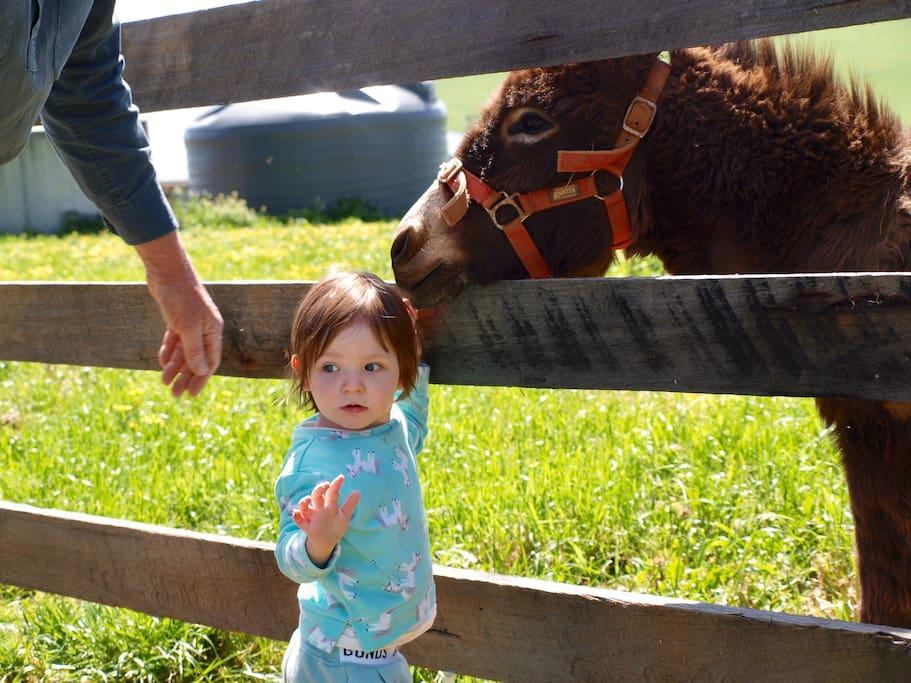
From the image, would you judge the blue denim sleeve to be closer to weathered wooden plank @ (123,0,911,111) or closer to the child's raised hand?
weathered wooden plank @ (123,0,911,111)

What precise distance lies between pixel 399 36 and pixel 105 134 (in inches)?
27.3

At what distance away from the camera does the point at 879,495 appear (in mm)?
2318

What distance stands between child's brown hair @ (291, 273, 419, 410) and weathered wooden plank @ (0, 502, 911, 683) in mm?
646

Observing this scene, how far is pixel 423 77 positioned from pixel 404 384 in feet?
2.30

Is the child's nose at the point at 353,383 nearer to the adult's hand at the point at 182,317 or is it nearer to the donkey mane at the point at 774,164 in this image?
the adult's hand at the point at 182,317

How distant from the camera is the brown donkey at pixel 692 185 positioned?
7.51 feet

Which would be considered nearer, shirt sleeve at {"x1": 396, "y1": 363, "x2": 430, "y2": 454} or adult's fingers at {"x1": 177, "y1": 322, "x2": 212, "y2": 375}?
shirt sleeve at {"x1": 396, "y1": 363, "x2": 430, "y2": 454}

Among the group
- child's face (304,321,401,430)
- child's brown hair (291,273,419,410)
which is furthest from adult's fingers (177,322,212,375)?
child's face (304,321,401,430)


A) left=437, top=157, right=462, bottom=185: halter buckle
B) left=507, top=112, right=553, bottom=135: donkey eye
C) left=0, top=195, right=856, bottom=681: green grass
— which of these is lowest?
left=0, top=195, right=856, bottom=681: green grass

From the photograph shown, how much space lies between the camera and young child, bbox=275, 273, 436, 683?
191 cm

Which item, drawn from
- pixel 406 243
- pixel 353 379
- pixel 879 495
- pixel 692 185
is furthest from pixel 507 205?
pixel 879 495

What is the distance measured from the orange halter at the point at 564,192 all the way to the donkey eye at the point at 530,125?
0.10 meters

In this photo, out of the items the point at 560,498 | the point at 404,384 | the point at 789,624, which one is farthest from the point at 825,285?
the point at 560,498

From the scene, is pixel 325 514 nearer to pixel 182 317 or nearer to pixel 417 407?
pixel 417 407
